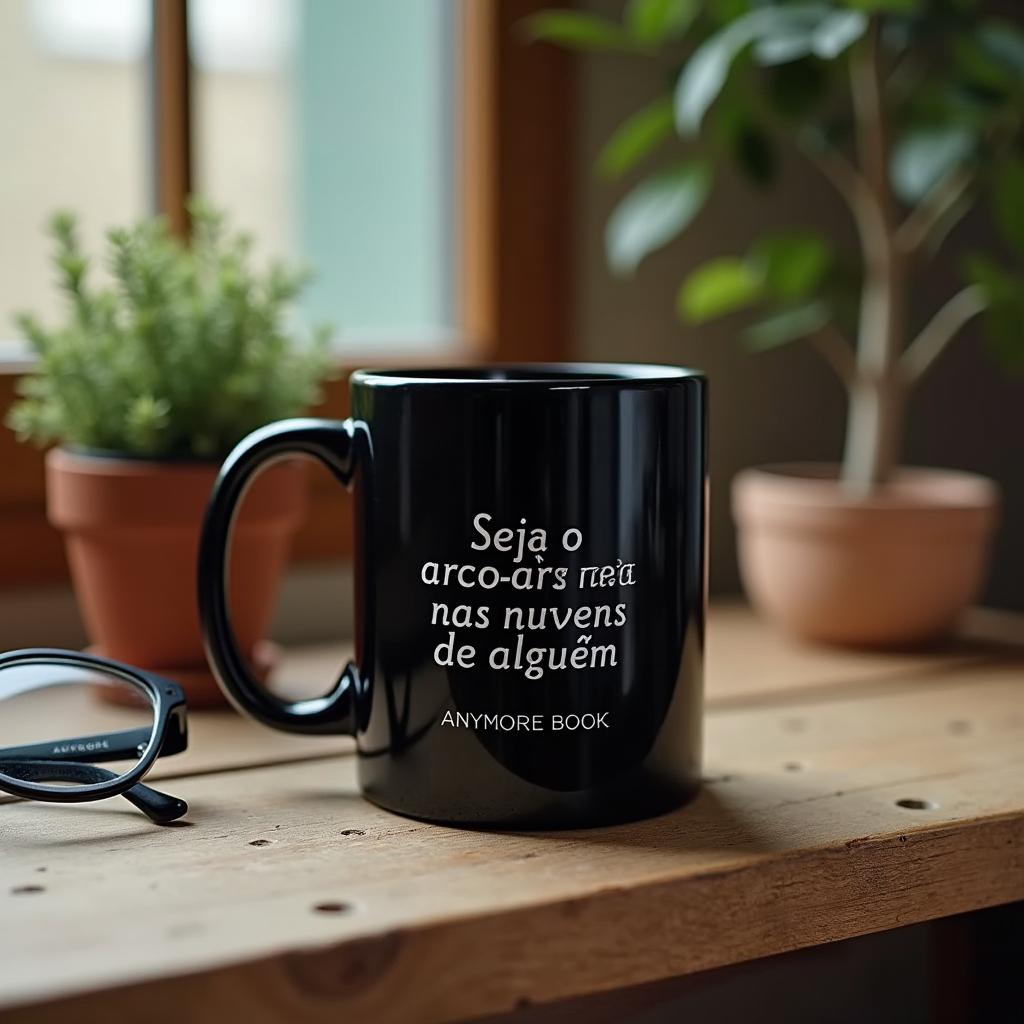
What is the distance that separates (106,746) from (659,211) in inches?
20.9

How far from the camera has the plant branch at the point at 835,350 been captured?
3.30ft

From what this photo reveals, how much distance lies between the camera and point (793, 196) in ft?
3.68

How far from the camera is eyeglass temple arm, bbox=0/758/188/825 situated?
0.56 metres

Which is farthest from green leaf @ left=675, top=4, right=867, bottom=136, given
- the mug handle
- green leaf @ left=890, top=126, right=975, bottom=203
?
the mug handle

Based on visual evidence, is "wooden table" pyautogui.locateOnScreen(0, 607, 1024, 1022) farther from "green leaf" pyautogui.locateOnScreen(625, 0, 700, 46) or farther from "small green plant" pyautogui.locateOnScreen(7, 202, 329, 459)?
"green leaf" pyautogui.locateOnScreen(625, 0, 700, 46)

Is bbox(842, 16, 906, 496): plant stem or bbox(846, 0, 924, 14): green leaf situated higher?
→ bbox(846, 0, 924, 14): green leaf

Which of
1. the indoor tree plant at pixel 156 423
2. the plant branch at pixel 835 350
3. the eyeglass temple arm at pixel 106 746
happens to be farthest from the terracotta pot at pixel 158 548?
the plant branch at pixel 835 350

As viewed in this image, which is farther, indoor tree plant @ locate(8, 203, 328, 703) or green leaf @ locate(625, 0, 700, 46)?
green leaf @ locate(625, 0, 700, 46)

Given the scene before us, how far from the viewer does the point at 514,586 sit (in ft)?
1.72

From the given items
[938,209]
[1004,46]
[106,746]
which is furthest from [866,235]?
[106,746]

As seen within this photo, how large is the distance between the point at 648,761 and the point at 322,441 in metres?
0.18

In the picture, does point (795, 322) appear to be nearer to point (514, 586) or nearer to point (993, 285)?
point (993, 285)

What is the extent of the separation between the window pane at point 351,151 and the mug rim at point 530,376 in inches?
15.3

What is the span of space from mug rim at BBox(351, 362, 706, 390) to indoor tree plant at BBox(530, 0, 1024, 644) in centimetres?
24
